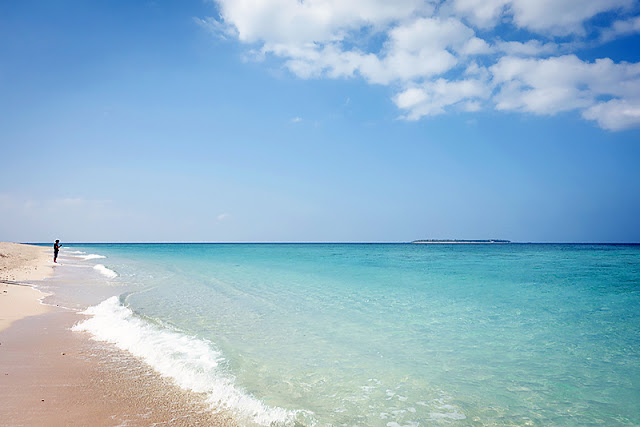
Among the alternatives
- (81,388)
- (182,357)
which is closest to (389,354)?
(182,357)

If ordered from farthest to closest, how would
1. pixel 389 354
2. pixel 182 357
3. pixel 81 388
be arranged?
pixel 389 354 < pixel 182 357 < pixel 81 388

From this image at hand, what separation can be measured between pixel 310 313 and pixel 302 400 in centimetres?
615

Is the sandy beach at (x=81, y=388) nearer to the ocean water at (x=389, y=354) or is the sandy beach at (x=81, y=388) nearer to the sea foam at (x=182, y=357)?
the sea foam at (x=182, y=357)

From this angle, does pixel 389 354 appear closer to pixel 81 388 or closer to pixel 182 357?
pixel 182 357

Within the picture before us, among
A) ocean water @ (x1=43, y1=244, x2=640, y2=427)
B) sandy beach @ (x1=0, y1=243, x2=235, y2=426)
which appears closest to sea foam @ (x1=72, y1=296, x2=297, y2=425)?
ocean water @ (x1=43, y1=244, x2=640, y2=427)

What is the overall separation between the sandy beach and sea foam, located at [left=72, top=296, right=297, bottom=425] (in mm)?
207

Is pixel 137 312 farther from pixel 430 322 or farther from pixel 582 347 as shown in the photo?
pixel 582 347

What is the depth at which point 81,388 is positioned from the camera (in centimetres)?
506

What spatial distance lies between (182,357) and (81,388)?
1789 mm

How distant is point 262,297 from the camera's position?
14406 millimetres

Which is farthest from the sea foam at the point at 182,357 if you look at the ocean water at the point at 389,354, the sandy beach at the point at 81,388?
the sandy beach at the point at 81,388

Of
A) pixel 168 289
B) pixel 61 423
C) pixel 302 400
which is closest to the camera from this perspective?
pixel 61 423

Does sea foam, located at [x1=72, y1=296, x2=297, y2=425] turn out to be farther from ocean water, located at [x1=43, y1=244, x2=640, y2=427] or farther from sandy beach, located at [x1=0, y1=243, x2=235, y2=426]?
sandy beach, located at [x1=0, y1=243, x2=235, y2=426]

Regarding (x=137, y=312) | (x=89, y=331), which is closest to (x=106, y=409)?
(x=89, y=331)
